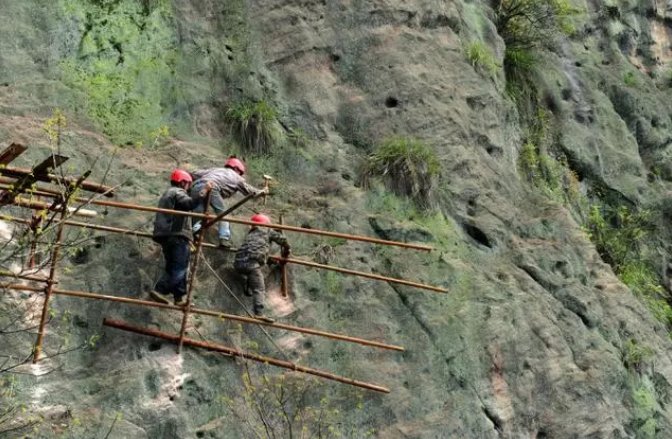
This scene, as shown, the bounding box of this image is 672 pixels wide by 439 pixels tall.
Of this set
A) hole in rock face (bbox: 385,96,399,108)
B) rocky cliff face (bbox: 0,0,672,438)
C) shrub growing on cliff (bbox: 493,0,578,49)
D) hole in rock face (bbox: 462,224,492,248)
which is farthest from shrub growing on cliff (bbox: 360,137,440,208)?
shrub growing on cliff (bbox: 493,0,578,49)

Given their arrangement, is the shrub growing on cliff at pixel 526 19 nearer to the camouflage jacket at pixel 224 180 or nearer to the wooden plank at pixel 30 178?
the camouflage jacket at pixel 224 180

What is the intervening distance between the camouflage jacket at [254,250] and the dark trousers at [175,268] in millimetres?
808

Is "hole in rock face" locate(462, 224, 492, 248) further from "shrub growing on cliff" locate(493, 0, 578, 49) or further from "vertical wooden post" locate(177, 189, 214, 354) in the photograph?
"shrub growing on cliff" locate(493, 0, 578, 49)

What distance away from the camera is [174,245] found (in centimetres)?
1181

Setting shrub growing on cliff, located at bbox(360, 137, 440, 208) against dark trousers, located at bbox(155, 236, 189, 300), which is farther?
shrub growing on cliff, located at bbox(360, 137, 440, 208)

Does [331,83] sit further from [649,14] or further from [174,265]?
[649,14]

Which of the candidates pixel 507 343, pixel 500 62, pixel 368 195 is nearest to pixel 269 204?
pixel 368 195

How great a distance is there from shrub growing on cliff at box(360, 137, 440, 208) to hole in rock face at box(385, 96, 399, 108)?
0.95 metres

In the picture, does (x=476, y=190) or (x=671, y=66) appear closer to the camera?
(x=476, y=190)

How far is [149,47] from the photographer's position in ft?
48.8

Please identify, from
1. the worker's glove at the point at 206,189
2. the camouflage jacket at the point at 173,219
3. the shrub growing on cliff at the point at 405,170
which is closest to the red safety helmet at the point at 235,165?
the worker's glove at the point at 206,189

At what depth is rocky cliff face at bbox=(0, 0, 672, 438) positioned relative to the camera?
456 inches

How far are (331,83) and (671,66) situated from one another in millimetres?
10951

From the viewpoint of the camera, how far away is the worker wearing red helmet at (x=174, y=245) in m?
11.8
